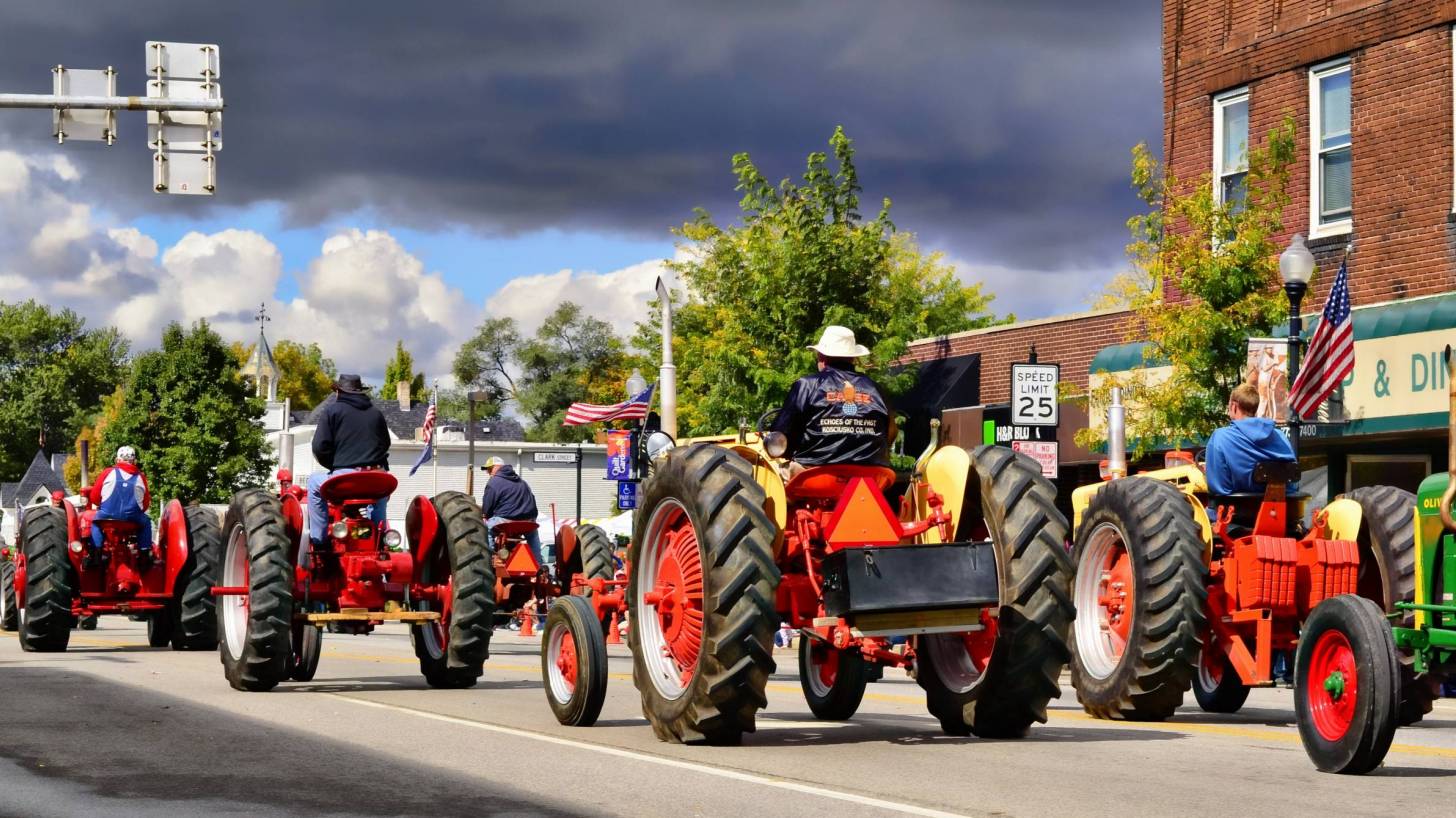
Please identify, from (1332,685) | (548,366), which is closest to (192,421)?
(548,366)

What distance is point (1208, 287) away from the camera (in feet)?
73.5

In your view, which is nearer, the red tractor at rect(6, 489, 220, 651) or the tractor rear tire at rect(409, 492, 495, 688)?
the tractor rear tire at rect(409, 492, 495, 688)

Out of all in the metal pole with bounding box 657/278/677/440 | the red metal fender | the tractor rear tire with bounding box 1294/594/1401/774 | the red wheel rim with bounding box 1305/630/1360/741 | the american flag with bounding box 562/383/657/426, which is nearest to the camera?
the tractor rear tire with bounding box 1294/594/1401/774

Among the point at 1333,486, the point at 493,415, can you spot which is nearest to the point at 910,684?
the point at 1333,486

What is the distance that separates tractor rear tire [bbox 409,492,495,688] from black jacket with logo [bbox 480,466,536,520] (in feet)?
19.3

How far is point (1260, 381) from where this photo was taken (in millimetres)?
21234

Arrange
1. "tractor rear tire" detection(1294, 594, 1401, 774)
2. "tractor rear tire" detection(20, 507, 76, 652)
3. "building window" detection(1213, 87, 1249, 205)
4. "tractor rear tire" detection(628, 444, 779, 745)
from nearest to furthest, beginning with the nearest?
"tractor rear tire" detection(1294, 594, 1401, 774)
"tractor rear tire" detection(628, 444, 779, 745)
"tractor rear tire" detection(20, 507, 76, 652)
"building window" detection(1213, 87, 1249, 205)

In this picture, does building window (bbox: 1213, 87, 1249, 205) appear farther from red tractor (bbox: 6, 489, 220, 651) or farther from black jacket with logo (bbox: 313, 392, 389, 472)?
black jacket with logo (bbox: 313, 392, 389, 472)

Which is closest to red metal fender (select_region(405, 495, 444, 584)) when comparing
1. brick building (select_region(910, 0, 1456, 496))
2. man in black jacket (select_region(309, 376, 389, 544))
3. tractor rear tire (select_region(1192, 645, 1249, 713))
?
man in black jacket (select_region(309, 376, 389, 544))

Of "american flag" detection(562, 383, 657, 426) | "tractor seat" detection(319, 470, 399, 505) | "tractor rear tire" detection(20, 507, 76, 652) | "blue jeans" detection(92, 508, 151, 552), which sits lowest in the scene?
"tractor rear tire" detection(20, 507, 76, 652)

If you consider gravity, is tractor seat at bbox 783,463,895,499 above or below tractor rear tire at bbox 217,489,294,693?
above

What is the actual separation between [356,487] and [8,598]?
50.3ft

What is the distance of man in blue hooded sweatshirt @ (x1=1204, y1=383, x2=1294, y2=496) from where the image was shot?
12.1 meters

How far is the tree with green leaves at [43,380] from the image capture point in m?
133
